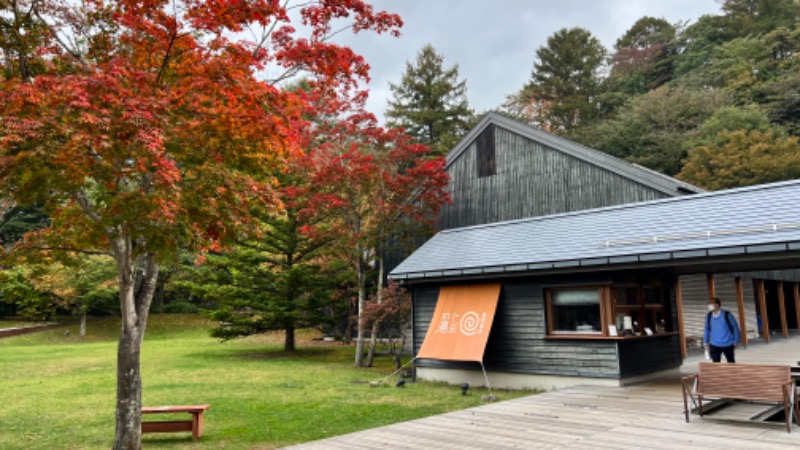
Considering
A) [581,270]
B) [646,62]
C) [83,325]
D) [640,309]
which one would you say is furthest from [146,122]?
[646,62]

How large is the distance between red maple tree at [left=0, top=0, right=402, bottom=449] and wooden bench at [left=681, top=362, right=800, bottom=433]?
5.76 meters

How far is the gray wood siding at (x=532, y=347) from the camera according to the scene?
9750 millimetres

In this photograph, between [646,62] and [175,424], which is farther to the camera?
[646,62]

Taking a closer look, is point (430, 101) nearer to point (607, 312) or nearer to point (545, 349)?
point (545, 349)

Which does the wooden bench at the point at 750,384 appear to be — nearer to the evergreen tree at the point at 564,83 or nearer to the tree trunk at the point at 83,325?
the tree trunk at the point at 83,325

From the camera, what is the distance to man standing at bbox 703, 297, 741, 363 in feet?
27.9

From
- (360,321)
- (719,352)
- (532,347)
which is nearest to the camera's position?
(719,352)

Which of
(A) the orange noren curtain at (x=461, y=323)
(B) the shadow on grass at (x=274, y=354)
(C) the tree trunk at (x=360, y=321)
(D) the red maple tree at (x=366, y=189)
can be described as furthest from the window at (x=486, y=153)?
(B) the shadow on grass at (x=274, y=354)

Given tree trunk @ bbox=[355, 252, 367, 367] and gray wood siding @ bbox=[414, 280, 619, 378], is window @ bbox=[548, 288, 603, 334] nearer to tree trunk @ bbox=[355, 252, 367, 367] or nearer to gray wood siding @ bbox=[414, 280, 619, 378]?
gray wood siding @ bbox=[414, 280, 619, 378]

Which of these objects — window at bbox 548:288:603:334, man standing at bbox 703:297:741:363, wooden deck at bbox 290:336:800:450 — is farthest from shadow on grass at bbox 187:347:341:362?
man standing at bbox 703:297:741:363

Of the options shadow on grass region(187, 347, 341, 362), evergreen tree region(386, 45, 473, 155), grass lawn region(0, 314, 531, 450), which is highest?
evergreen tree region(386, 45, 473, 155)

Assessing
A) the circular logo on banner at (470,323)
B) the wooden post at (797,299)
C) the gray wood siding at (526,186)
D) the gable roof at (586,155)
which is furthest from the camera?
the wooden post at (797,299)

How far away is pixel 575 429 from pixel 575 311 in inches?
169

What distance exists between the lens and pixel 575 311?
10266 millimetres
